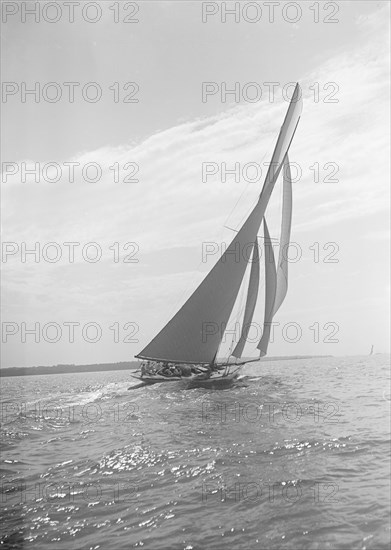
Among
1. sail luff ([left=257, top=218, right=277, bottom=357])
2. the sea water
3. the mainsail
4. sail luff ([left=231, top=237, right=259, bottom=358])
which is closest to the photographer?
the sea water

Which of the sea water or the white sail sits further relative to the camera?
the white sail

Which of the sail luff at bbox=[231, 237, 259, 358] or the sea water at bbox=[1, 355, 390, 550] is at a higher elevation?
the sail luff at bbox=[231, 237, 259, 358]

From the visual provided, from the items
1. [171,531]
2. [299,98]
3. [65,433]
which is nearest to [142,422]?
[65,433]

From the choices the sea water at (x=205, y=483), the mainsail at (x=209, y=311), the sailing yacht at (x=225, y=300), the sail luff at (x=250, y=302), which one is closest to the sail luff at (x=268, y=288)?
the sailing yacht at (x=225, y=300)

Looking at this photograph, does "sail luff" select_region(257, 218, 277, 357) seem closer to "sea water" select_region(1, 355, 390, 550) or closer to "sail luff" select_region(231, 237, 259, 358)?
"sail luff" select_region(231, 237, 259, 358)

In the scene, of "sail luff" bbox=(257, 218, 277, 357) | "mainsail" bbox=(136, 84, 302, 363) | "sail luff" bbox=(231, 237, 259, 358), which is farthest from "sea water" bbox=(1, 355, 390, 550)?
"sail luff" bbox=(231, 237, 259, 358)

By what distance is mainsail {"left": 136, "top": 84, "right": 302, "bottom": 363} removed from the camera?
2936 cm

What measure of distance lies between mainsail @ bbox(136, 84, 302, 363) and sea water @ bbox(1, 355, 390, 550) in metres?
12.6

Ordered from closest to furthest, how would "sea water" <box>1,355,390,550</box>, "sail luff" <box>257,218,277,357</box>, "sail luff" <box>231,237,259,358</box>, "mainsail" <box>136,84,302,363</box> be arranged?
1. "sea water" <box>1,355,390,550</box>
2. "mainsail" <box>136,84,302,363</box>
3. "sail luff" <box>257,218,277,357</box>
4. "sail luff" <box>231,237,259,358</box>

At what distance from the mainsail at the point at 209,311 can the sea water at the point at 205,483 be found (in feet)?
41.3

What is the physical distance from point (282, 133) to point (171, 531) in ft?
95.9

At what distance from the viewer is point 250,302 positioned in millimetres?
34062

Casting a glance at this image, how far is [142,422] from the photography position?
55.2ft

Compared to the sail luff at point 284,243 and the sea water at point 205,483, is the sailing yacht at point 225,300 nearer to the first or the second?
the sail luff at point 284,243
